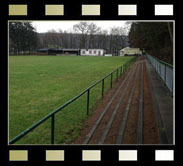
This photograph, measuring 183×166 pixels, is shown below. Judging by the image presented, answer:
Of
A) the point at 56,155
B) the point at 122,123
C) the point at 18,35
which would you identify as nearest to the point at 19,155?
the point at 56,155

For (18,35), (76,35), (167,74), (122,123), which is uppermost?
(18,35)

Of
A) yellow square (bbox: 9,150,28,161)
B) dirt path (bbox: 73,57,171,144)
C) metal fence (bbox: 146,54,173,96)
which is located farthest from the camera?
metal fence (bbox: 146,54,173,96)

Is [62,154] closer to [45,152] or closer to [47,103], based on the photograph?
[45,152]

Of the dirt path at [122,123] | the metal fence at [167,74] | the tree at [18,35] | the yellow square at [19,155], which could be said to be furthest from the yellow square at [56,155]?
the metal fence at [167,74]

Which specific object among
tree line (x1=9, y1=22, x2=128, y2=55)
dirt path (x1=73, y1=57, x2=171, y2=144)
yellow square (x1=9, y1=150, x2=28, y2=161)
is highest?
tree line (x1=9, y1=22, x2=128, y2=55)

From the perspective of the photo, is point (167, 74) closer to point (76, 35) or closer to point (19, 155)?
point (76, 35)

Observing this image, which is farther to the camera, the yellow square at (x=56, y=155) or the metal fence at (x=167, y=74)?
the metal fence at (x=167, y=74)

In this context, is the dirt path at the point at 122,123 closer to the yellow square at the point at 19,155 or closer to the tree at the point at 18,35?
the yellow square at the point at 19,155

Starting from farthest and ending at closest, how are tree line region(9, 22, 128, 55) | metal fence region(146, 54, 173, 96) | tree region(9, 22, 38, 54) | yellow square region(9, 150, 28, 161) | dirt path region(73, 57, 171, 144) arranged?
1. tree region(9, 22, 38, 54)
2. metal fence region(146, 54, 173, 96)
3. tree line region(9, 22, 128, 55)
4. dirt path region(73, 57, 171, 144)
5. yellow square region(9, 150, 28, 161)

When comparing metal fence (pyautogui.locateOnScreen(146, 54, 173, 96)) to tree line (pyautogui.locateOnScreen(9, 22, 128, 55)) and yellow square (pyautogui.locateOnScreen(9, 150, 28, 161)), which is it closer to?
tree line (pyautogui.locateOnScreen(9, 22, 128, 55))

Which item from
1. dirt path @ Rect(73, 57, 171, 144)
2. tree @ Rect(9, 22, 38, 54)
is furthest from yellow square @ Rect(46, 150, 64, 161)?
tree @ Rect(9, 22, 38, 54)

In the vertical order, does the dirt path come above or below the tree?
below

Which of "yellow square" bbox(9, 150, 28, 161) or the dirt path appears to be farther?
the dirt path
